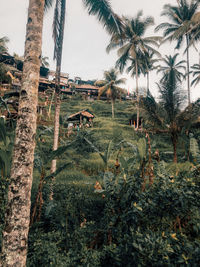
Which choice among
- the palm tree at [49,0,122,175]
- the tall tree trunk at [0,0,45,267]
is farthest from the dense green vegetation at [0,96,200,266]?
the palm tree at [49,0,122,175]

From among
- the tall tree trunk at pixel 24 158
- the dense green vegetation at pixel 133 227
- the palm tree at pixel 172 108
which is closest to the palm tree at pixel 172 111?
the palm tree at pixel 172 108

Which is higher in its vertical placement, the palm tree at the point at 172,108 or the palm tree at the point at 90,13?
the palm tree at the point at 90,13

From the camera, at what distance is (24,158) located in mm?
2180

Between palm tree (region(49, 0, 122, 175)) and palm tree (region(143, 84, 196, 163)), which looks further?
palm tree (region(143, 84, 196, 163))

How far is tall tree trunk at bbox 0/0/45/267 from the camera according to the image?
202 centimetres

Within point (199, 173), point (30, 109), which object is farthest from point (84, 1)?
point (199, 173)

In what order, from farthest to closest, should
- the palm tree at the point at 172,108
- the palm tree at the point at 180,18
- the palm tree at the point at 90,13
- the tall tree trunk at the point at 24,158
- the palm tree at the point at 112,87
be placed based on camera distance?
the palm tree at the point at 112,87
the palm tree at the point at 180,18
the palm tree at the point at 172,108
the palm tree at the point at 90,13
the tall tree trunk at the point at 24,158

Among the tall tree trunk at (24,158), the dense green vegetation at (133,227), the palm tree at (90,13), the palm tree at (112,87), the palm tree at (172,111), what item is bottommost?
the dense green vegetation at (133,227)

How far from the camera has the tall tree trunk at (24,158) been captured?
79.6 inches

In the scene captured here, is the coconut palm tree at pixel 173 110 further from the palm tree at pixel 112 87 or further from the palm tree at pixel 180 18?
the palm tree at pixel 112 87

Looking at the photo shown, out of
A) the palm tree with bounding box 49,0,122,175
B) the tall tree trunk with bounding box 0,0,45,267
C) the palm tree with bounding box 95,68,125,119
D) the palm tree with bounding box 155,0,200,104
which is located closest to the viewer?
the tall tree trunk with bounding box 0,0,45,267

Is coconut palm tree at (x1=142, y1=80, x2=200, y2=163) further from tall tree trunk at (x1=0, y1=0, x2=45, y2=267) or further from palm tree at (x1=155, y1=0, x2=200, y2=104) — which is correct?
palm tree at (x1=155, y1=0, x2=200, y2=104)

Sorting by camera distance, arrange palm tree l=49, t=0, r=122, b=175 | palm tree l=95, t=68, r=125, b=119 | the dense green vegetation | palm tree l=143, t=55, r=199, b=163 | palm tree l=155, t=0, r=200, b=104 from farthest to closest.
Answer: palm tree l=95, t=68, r=125, b=119, palm tree l=155, t=0, r=200, b=104, palm tree l=143, t=55, r=199, b=163, palm tree l=49, t=0, r=122, b=175, the dense green vegetation

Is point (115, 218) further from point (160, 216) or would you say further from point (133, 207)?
point (160, 216)
